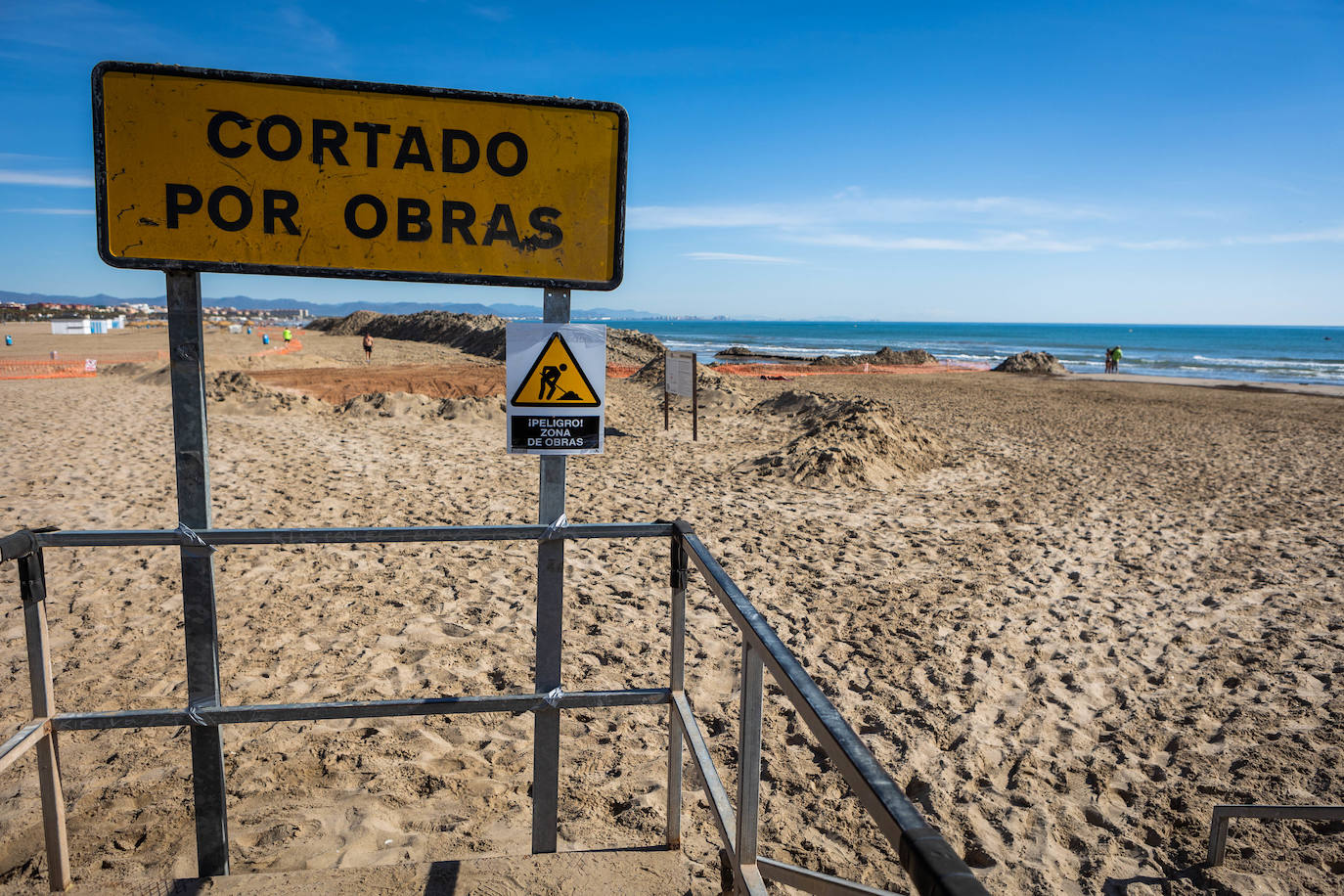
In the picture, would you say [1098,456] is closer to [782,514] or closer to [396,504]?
[782,514]

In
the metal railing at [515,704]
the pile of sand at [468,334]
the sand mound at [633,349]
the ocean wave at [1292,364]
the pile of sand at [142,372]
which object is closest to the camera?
the metal railing at [515,704]

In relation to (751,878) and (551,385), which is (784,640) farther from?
(751,878)

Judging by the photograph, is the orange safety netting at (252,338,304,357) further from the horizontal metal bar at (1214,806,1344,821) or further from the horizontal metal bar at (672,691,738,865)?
the horizontal metal bar at (1214,806,1344,821)

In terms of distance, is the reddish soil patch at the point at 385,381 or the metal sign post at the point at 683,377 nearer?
the metal sign post at the point at 683,377

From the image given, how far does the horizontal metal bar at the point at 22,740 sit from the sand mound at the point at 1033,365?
114 ft

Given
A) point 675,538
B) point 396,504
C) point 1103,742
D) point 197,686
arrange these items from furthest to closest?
point 396,504
point 1103,742
point 675,538
point 197,686

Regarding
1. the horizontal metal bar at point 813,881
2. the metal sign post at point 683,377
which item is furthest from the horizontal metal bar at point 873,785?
the metal sign post at point 683,377

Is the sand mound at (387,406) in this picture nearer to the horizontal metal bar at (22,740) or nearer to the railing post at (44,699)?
the railing post at (44,699)

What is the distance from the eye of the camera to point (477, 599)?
17.9ft

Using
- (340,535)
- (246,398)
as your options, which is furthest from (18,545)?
(246,398)

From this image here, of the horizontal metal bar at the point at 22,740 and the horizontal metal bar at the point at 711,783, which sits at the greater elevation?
the horizontal metal bar at the point at 22,740

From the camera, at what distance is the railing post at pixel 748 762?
1711 mm

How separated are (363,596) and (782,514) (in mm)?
4342

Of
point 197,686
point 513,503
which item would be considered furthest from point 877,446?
point 197,686
